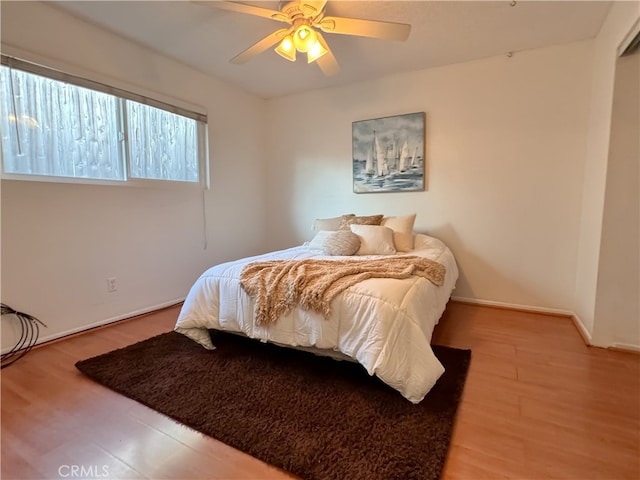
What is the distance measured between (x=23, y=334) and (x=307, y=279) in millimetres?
2053

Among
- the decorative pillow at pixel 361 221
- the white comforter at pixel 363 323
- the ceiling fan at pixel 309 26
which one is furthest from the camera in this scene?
the decorative pillow at pixel 361 221

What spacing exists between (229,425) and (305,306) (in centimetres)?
67

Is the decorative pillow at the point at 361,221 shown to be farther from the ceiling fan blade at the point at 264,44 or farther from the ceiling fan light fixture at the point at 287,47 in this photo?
the ceiling fan blade at the point at 264,44

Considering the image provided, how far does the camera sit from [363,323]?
5.45ft

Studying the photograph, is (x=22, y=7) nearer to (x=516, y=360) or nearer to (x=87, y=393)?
(x=87, y=393)

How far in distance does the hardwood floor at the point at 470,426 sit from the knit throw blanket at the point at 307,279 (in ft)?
2.23

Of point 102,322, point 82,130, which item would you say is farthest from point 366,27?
point 102,322

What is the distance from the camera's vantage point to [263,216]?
14.5ft

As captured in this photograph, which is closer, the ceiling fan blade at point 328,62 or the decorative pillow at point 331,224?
the ceiling fan blade at point 328,62

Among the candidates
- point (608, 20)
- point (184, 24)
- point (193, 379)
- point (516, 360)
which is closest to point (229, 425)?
point (193, 379)

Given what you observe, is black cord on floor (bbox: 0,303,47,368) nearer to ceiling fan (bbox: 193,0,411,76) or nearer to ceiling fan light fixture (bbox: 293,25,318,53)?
ceiling fan (bbox: 193,0,411,76)

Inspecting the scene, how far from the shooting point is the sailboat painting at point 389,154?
3.38 meters

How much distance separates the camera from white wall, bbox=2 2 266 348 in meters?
2.21

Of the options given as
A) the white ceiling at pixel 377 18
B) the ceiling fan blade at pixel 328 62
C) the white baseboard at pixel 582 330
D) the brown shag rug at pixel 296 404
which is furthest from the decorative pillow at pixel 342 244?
the white baseboard at pixel 582 330
